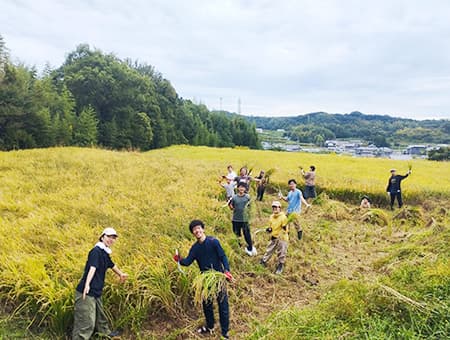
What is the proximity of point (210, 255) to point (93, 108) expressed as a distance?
3831 centimetres

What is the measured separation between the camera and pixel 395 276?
4.34 metres

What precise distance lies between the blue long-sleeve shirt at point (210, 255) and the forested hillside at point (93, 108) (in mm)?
24370

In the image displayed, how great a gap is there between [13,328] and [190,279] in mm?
2347

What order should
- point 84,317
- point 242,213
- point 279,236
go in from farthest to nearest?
point 242,213, point 279,236, point 84,317

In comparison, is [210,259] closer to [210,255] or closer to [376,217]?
[210,255]

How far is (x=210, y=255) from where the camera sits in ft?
13.1

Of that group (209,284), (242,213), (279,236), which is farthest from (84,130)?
(209,284)

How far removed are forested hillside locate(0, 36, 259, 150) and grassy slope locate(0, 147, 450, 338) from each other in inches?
552

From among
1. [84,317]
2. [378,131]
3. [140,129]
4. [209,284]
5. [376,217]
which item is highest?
[378,131]

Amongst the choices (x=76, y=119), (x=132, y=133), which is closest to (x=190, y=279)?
(x=76, y=119)

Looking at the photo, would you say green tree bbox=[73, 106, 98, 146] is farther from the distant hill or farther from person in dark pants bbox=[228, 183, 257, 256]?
the distant hill

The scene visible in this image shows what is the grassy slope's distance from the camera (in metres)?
4.24

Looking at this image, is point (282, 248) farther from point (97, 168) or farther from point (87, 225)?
point (97, 168)

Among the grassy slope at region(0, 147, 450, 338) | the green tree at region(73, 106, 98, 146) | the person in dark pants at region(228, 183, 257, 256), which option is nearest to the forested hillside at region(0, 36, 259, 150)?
the green tree at region(73, 106, 98, 146)
